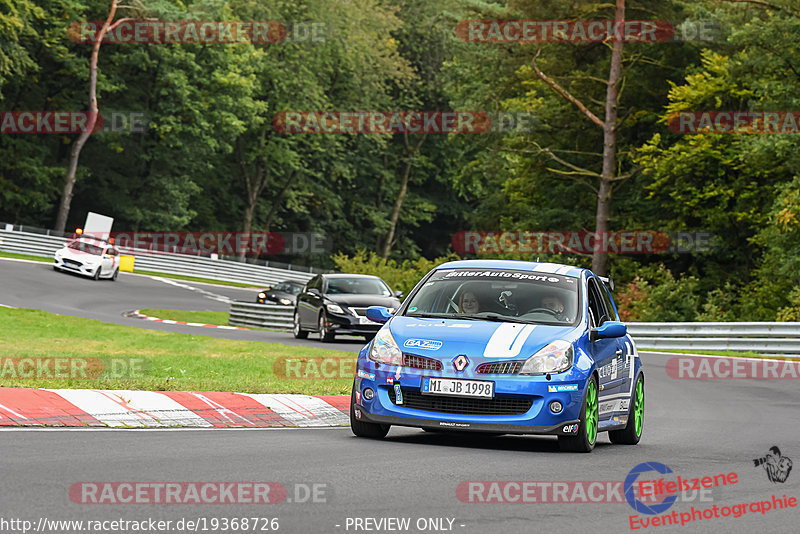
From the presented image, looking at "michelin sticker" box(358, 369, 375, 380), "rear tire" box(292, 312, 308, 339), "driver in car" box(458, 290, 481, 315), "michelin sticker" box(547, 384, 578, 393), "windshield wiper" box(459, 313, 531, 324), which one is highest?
"driver in car" box(458, 290, 481, 315)

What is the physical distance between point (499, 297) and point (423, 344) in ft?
Answer: 4.47

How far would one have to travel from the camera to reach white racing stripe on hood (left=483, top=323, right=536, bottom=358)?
10023 mm

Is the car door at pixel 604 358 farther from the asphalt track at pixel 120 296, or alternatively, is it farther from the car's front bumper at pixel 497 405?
the asphalt track at pixel 120 296

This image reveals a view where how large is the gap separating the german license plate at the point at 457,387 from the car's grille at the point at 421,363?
92mm

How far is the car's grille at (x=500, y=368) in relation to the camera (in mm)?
9977

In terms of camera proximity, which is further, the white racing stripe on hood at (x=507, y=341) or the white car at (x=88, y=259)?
the white car at (x=88, y=259)

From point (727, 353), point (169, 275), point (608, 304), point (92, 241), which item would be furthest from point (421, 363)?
point (169, 275)

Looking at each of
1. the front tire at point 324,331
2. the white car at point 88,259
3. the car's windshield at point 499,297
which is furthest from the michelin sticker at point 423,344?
the white car at point 88,259

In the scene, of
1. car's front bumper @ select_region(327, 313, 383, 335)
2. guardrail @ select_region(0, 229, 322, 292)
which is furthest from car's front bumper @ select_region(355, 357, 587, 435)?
guardrail @ select_region(0, 229, 322, 292)

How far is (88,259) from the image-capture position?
159 feet

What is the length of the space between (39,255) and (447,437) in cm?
4768

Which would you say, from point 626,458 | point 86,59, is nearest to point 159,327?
point 626,458

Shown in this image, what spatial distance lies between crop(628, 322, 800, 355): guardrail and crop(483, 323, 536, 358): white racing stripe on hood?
16.9 meters

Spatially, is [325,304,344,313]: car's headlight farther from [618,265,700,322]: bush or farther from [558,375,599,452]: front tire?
[558,375,599,452]: front tire
